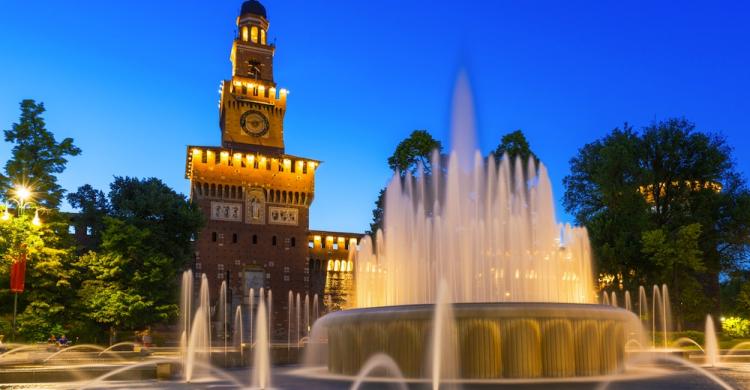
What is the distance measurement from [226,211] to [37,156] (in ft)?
76.1

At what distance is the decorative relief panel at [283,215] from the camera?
51.2 meters

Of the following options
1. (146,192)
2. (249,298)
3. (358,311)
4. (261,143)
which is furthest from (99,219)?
(358,311)

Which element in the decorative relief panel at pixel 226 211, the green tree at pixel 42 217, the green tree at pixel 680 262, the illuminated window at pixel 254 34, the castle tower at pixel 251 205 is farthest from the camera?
the illuminated window at pixel 254 34

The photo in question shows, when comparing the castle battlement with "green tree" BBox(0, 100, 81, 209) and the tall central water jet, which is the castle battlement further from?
the tall central water jet

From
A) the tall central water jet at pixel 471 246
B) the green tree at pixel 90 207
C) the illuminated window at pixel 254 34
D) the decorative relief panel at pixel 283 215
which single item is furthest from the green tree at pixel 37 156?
the illuminated window at pixel 254 34

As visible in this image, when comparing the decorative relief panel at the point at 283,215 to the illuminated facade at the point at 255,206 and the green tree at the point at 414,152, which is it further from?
the green tree at the point at 414,152

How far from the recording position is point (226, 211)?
1960 inches

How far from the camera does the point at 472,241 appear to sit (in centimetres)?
1756

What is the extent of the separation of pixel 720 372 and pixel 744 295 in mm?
23893

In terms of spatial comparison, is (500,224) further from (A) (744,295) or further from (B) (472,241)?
(A) (744,295)

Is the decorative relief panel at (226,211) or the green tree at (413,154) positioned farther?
the decorative relief panel at (226,211)

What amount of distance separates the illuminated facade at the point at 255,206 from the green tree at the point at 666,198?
23.3 metres

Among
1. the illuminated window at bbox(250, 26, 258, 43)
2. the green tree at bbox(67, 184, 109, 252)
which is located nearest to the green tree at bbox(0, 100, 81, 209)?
the green tree at bbox(67, 184, 109, 252)

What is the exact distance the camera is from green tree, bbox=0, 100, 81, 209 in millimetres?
26375
